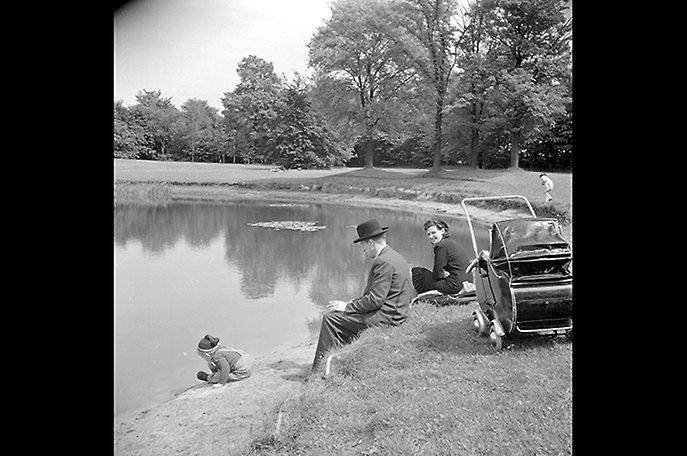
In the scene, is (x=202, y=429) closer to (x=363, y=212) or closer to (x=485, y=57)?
(x=485, y=57)

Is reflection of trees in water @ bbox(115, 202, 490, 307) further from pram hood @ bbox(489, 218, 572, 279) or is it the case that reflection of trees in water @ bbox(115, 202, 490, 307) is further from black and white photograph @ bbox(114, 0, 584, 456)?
pram hood @ bbox(489, 218, 572, 279)

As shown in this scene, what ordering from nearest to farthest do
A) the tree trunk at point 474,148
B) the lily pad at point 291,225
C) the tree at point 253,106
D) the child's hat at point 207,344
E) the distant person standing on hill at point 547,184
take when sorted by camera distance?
the child's hat at point 207,344 → the distant person standing on hill at point 547,184 → the tree trunk at point 474,148 → the tree at point 253,106 → the lily pad at point 291,225

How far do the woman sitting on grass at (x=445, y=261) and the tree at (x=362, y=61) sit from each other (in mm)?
2721

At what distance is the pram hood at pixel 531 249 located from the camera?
2023 mm

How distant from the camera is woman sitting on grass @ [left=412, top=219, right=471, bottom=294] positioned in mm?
2914

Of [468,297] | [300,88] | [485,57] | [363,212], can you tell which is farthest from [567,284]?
[363,212]

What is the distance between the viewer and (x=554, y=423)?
1.58 m

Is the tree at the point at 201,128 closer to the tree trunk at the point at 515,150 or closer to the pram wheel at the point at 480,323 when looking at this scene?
the tree trunk at the point at 515,150

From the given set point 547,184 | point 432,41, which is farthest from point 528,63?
point 432,41

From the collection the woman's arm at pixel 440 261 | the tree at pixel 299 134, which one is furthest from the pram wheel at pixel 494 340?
the tree at pixel 299 134

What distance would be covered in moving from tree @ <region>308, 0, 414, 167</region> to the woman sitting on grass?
2.72m

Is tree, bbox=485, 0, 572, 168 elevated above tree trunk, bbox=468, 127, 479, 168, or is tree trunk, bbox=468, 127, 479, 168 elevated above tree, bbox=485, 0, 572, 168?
tree, bbox=485, 0, 572, 168

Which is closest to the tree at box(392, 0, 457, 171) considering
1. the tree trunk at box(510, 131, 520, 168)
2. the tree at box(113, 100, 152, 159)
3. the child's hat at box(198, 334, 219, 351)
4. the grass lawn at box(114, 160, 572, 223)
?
the grass lawn at box(114, 160, 572, 223)
